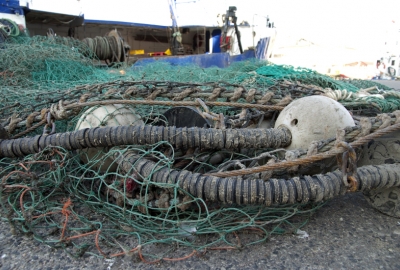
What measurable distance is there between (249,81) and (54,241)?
8.96 feet

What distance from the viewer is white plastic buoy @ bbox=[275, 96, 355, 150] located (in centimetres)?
205

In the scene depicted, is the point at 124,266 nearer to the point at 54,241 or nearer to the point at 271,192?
the point at 54,241

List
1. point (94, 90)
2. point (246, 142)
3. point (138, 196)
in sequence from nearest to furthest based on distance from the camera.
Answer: point (138, 196) < point (246, 142) < point (94, 90)

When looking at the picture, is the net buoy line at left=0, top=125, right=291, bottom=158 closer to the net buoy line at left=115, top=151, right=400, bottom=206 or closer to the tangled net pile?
the tangled net pile

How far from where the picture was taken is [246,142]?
6.62 feet

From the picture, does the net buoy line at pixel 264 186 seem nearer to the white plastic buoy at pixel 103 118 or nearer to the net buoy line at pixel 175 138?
the net buoy line at pixel 175 138

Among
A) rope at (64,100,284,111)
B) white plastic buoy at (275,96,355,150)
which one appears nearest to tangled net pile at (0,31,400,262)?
rope at (64,100,284,111)

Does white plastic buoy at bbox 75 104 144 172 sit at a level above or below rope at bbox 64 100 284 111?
below

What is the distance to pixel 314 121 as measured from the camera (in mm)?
2078

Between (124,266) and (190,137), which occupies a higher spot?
(190,137)

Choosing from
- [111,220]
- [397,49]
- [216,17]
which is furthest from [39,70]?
[397,49]

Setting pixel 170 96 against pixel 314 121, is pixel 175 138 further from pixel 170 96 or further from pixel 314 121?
pixel 314 121

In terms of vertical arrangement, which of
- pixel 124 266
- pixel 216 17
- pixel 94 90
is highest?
→ pixel 216 17

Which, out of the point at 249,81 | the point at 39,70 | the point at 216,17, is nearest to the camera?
the point at 249,81
